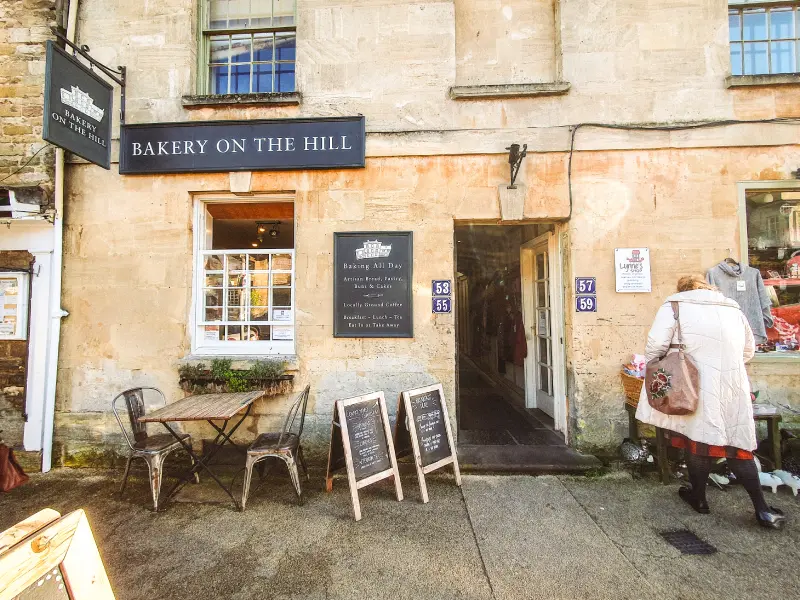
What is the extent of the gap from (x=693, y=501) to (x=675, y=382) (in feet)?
3.67

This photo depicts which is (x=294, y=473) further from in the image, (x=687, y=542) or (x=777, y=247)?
(x=777, y=247)

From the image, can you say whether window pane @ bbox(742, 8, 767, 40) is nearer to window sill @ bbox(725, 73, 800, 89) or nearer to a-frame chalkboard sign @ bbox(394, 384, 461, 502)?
window sill @ bbox(725, 73, 800, 89)

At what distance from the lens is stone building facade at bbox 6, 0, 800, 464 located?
4531 mm

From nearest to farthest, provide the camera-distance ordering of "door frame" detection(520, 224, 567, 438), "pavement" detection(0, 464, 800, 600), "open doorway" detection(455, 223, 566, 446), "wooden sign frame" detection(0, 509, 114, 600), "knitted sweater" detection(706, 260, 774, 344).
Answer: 1. "wooden sign frame" detection(0, 509, 114, 600)
2. "pavement" detection(0, 464, 800, 600)
3. "knitted sweater" detection(706, 260, 774, 344)
4. "door frame" detection(520, 224, 567, 438)
5. "open doorway" detection(455, 223, 566, 446)

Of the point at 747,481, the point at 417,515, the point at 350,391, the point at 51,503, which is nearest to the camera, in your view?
the point at 747,481

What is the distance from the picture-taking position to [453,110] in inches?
185

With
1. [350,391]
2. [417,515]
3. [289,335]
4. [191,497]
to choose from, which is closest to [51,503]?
[191,497]

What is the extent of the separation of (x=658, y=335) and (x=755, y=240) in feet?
7.97

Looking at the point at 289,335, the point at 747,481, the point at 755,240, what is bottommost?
the point at 747,481

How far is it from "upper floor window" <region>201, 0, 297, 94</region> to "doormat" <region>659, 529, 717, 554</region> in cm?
611

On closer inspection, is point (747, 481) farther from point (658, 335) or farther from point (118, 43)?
point (118, 43)

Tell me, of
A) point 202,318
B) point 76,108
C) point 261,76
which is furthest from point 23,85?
point 202,318

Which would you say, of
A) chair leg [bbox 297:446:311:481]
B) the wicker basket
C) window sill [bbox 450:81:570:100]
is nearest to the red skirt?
the wicker basket

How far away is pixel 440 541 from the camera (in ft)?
10.1
